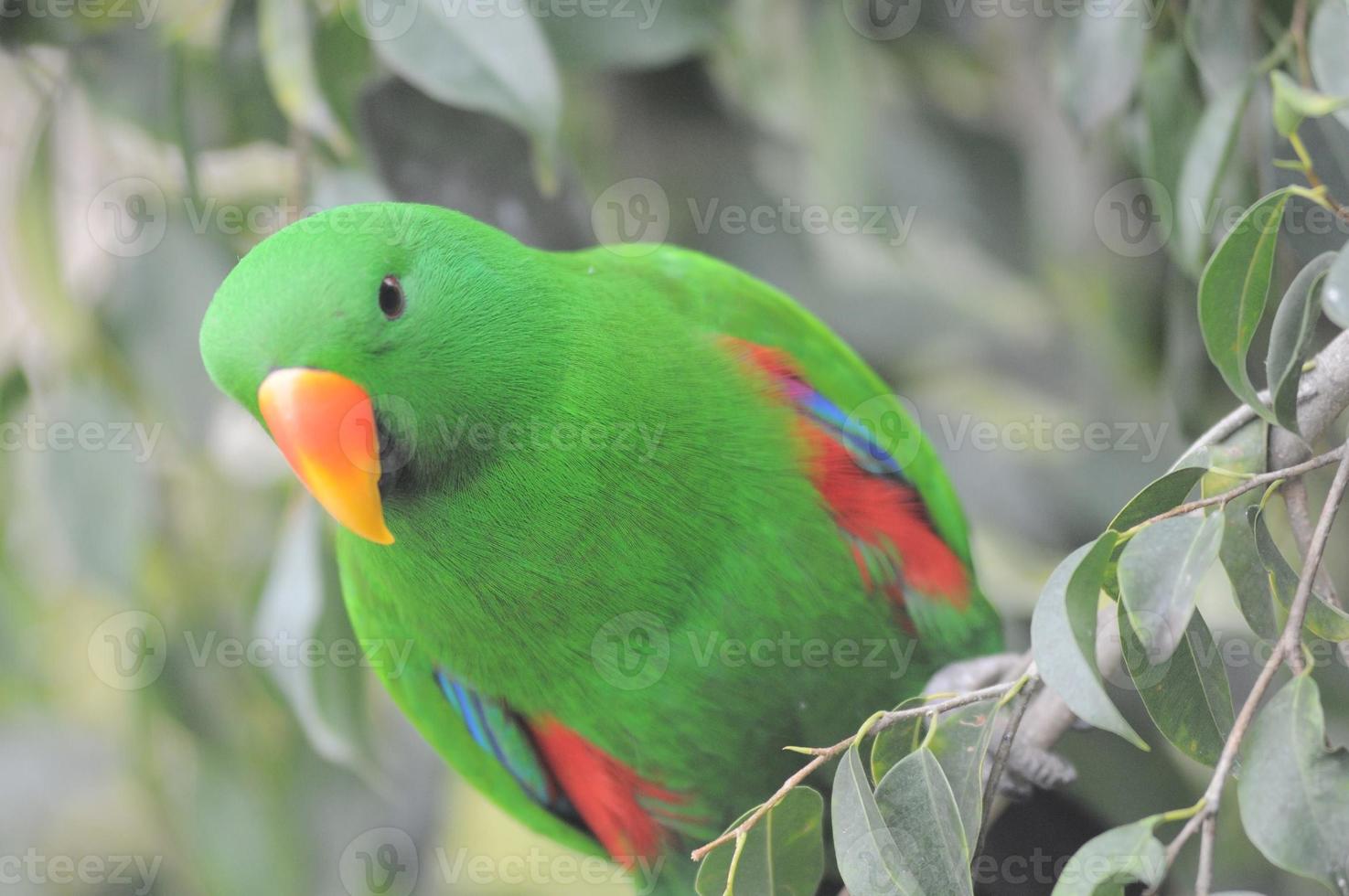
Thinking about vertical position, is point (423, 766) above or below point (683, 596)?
below

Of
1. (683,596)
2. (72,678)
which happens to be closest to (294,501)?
(683,596)

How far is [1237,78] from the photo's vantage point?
52.7 inches

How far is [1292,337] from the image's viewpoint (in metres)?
0.87

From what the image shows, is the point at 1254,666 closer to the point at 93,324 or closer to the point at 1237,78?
the point at 1237,78

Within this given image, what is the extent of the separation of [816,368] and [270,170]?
1.30 meters

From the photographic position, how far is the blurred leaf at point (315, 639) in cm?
162

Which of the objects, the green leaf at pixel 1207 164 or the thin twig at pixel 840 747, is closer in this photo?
the thin twig at pixel 840 747
